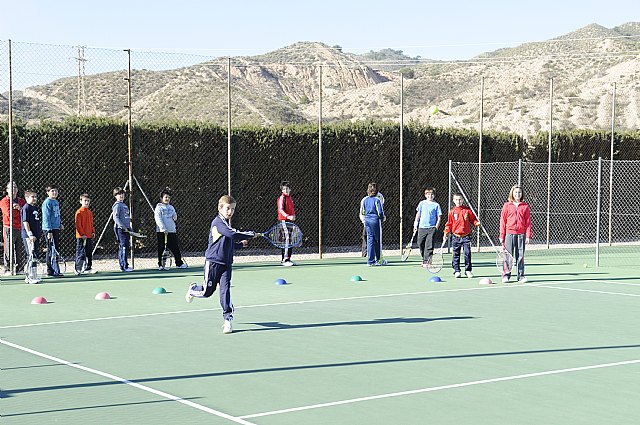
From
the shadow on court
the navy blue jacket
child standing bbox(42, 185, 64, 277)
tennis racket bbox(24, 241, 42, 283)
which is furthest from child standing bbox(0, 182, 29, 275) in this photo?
the navy blue jacket

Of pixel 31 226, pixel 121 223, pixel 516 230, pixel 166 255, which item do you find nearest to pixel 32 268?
pixel 31 226

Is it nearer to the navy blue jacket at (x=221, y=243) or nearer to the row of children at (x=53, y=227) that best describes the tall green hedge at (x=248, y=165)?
the row of children at (x=53, y=227)

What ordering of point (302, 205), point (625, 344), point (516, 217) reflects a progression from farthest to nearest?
point (302, 205) < point (516, 217) < point (625, 344)

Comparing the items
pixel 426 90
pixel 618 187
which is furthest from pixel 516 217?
pixel 426 90

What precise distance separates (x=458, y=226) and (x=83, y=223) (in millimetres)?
7521

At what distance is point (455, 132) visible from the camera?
29.7 m

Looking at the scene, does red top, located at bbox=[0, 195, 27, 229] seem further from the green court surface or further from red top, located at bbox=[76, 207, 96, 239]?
the green court surface

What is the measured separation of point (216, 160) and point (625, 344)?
15.3 meters

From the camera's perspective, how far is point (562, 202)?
100 feet

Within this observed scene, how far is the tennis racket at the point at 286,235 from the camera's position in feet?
56.8

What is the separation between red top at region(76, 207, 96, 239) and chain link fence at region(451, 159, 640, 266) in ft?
36.0

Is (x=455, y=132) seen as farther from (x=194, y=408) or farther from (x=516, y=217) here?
(x=194, y=408)

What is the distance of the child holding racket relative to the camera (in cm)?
1881

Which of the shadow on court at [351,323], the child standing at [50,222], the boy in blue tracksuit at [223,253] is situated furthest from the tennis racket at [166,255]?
the boy in blue tracksuit at [223,253]
